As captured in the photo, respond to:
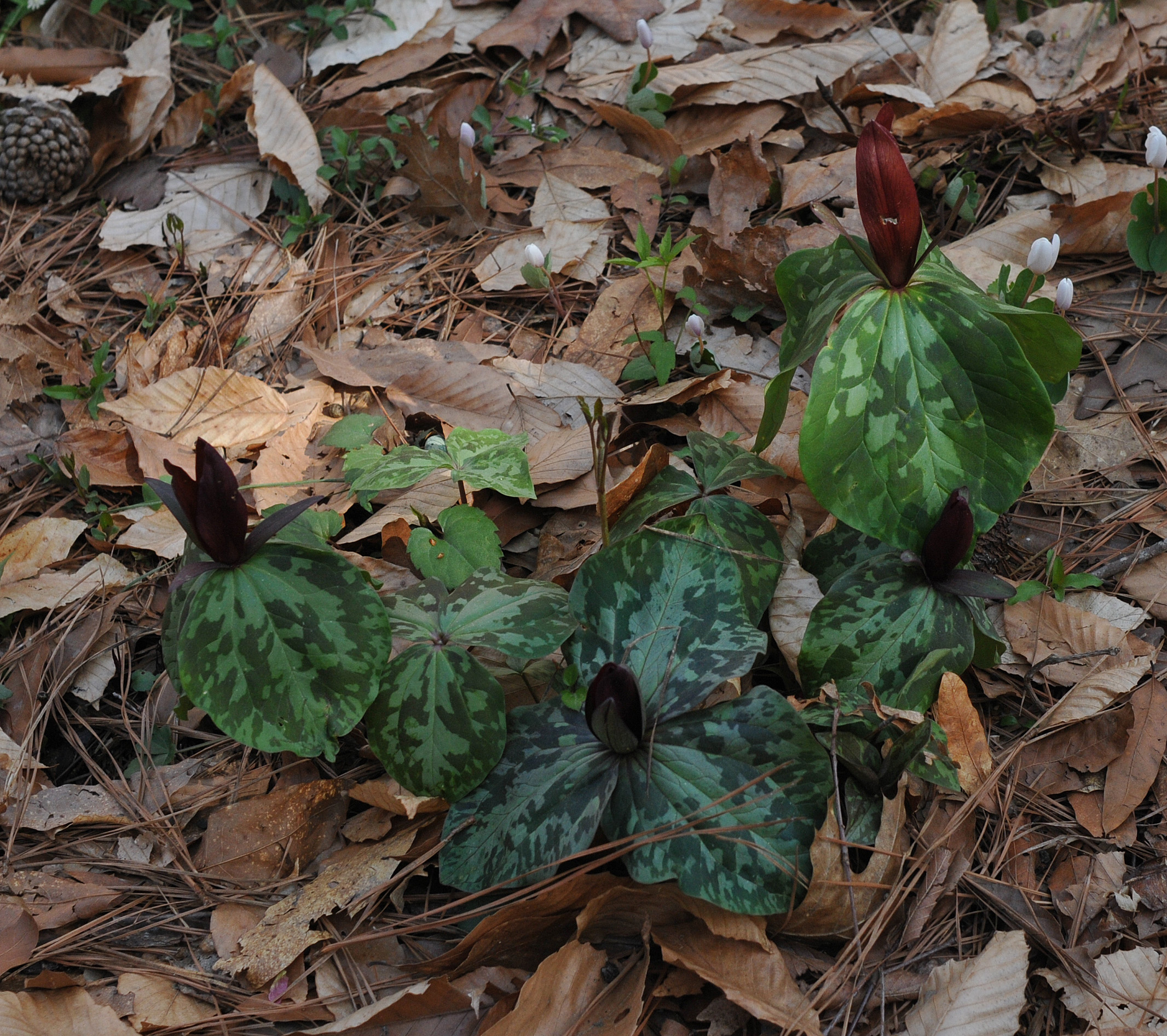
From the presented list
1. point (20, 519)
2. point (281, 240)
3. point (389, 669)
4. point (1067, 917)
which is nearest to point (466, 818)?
point (389, 669)

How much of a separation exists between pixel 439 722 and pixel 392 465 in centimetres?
57

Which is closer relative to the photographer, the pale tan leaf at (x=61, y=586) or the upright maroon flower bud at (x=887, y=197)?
the upright maroon flower bud at (x=887, y=197)

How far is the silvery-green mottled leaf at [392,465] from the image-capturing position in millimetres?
1868

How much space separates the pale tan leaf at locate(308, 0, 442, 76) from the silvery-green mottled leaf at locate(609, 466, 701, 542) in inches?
88.4

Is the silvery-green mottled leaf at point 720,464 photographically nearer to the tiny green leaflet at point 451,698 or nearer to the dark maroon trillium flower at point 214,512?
the tiny green leaflet at point 451,698

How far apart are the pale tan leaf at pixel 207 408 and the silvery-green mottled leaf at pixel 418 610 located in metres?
0.98

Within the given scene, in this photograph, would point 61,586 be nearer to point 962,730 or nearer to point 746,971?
point 746,971

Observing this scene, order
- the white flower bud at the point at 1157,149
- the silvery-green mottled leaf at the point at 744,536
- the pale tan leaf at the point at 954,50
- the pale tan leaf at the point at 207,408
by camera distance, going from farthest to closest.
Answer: the pale tan leaf at the point at 954,50, the pale tan leaf at the point at 207,408, the white flower bud at the point at 1157,149, the silvery-green mottled leaf at the point at 744,536

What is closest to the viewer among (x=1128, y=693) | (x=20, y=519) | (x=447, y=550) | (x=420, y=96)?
(x=1128, y=693)

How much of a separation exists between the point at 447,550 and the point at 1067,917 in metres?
1.34

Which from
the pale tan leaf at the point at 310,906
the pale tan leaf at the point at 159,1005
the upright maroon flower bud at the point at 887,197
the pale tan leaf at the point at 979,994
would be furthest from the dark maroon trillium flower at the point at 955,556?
the pale tan leaf at the point at 159,1005

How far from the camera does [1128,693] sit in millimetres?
1814

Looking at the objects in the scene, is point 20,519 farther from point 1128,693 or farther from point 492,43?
point 1128,693

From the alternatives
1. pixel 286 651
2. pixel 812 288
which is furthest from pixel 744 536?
pixel 286 651
